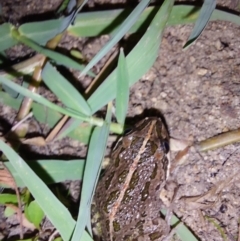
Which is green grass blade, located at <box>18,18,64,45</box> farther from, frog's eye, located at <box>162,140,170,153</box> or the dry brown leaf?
frog's eye, located at <box>162,140,170,153</box>

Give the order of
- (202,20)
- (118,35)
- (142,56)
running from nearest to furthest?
(118,35), (202,20), (142,56)

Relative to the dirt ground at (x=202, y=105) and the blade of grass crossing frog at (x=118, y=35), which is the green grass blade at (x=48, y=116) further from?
the blade of grass crossing frog at (x=118, y=35)

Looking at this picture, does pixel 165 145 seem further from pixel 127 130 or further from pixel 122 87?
pixel 122 87

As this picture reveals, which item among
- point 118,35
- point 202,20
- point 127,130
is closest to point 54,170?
point 127,130

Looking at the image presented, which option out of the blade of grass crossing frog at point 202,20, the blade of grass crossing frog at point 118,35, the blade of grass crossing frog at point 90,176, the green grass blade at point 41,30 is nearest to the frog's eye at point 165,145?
the blade of grass crossing frog at point 90,176

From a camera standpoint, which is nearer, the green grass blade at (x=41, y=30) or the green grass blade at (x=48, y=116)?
the green grass blade at (x=41, y=30)

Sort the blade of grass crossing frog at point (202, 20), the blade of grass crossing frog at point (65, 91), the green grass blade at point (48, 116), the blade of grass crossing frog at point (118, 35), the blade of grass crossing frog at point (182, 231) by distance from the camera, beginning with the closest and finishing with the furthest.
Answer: the blade of grass crossing frog at point (118, 35), the blade of grass crossing frog at point (202, 20), the blade of grass crossing frog at point (65, 91), the blade of grass crossing frog at point (182, 231), the green grass blade at point (48, 116)

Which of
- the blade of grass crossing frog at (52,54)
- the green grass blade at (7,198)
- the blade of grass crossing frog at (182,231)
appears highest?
the blade of grass crossing frog at (52,54)
